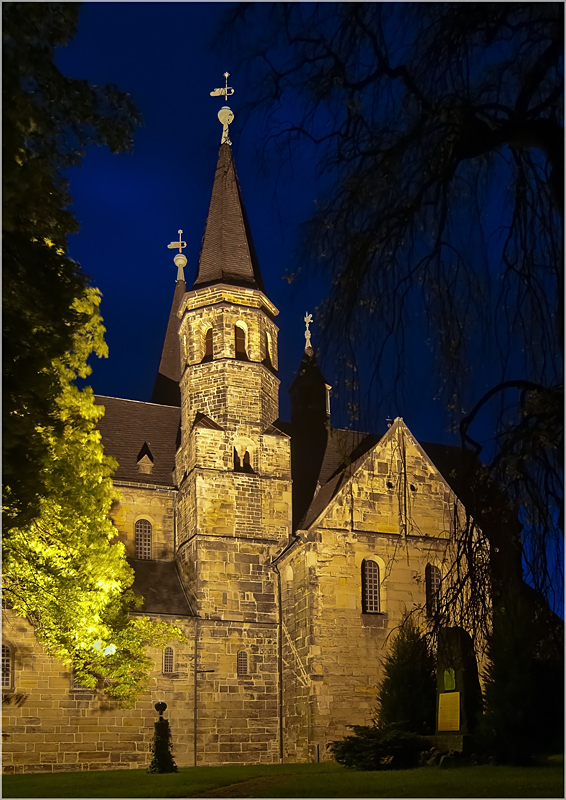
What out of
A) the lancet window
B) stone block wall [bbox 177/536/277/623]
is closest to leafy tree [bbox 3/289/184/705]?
stone block wall [bbox 177/536/277/623]

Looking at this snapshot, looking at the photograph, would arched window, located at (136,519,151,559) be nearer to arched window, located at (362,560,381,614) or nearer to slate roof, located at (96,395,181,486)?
slate roof, located at (96,395,181,486)

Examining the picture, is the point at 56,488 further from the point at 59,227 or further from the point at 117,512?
the point at 117,512

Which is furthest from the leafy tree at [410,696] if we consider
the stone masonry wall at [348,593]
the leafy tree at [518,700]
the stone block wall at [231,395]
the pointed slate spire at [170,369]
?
the pointed slate spire at [170,369]

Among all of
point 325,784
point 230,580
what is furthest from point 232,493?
point 325,784

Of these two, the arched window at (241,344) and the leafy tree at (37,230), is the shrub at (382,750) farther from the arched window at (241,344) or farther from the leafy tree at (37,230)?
the arched window at (241,344)

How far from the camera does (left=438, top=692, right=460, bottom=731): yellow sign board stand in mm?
22547

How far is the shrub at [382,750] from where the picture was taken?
2123 centimetres

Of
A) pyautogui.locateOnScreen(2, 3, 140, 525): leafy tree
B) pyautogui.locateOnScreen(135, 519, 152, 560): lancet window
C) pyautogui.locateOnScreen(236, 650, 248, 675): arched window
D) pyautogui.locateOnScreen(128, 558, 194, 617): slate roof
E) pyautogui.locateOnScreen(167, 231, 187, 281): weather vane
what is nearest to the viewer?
pyautogui.locateOnScreen(2, 3, 140, 525): leafy tree

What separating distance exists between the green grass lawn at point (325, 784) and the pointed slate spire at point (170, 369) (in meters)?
26.0

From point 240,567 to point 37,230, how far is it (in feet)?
60.3

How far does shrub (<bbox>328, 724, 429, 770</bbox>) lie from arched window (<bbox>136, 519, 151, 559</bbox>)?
49.1 ft

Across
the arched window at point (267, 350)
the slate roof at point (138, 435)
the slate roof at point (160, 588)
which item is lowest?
the slate roof at point (160, 588)

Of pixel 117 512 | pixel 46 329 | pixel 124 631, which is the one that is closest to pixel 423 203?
pixel 46 329

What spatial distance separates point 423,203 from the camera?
9.96 m
